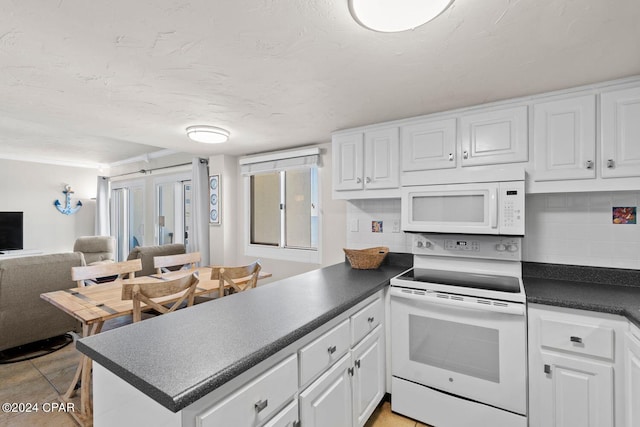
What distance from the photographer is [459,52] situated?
1434 millimetres

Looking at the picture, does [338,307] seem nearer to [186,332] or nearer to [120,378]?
[186,332]

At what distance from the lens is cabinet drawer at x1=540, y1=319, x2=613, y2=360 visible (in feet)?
4.88

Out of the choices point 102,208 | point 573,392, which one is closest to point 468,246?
point 573,392

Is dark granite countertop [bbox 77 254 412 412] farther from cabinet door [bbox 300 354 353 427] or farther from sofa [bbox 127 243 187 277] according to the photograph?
sofa [bbox 127 243 187 277]

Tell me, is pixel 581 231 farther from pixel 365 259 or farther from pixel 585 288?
pixel 365 259

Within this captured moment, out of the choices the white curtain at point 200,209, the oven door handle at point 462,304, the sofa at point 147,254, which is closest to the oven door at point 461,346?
the oven door handle at point 462,304

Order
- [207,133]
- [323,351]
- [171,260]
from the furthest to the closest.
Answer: [171,260], [207,133], [323,351]

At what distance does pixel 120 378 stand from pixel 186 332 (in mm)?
262

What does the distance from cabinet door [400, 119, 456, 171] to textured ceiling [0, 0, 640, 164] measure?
5.2 inches

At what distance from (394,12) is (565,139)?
1.48 meters

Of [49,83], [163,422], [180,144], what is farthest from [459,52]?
[180,144]

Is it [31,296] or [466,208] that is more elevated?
[466,208]

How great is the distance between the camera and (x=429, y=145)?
7.42ft

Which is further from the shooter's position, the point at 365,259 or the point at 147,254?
the point at 147,254
